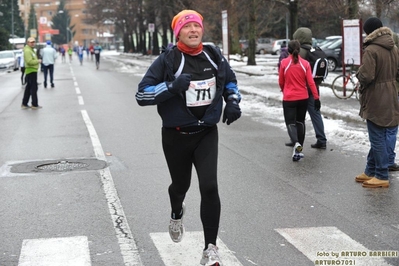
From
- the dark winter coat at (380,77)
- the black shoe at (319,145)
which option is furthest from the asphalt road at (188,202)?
the dark winter coat at (380,77)

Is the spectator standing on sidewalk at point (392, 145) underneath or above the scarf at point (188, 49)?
underneath

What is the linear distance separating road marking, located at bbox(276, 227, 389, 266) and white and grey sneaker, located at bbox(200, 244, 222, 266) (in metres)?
0.79

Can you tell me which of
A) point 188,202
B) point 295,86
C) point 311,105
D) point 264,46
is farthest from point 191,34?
point 264,46

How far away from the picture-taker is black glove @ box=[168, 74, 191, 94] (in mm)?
4789

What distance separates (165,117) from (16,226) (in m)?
2.10

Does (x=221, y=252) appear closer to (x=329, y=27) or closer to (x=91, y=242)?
(x=91, y=242)

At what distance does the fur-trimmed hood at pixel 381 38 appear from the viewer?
303 inches

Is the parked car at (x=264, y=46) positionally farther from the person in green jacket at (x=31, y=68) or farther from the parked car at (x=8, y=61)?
Answer: the person in green jacket at (x=31, y=68)

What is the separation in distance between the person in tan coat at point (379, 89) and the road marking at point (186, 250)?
9.38 feet

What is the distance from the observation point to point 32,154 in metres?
10.5

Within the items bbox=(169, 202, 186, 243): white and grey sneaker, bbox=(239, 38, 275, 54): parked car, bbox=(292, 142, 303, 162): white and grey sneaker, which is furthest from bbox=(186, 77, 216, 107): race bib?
bbox=(239, 38, 275, 54): parked car

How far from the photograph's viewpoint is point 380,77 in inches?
306

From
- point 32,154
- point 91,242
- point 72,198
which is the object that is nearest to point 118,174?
point 72,198

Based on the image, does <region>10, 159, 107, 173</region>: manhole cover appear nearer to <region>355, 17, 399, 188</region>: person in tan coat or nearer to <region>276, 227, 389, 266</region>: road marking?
<region>355, 17, 399, 188</region>: person in tan coat
